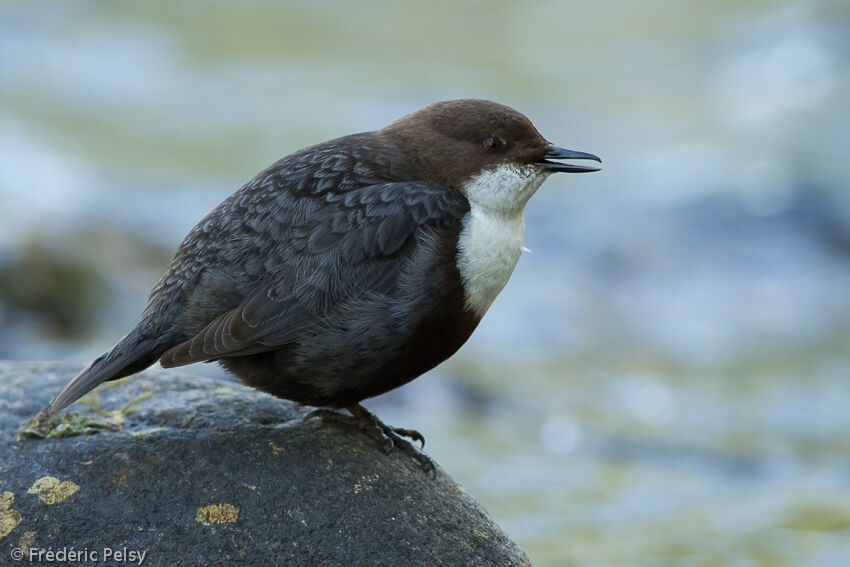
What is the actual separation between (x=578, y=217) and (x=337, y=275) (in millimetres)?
8506

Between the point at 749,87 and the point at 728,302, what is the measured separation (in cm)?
655

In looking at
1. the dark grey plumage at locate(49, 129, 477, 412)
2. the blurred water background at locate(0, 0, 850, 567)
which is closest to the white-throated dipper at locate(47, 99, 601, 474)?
the dark grey plumage at locate(49, 129, 477, 412)

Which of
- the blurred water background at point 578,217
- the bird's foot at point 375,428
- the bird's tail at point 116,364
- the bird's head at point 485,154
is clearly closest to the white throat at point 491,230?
the bird's head at point 485,154

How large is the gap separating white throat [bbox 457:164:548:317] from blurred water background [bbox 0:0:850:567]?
8.52ft

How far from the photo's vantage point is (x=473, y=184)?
362 cm

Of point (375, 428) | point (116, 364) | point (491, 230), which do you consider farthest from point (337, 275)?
point (116, 364)

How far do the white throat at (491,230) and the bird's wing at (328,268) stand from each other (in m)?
0.10

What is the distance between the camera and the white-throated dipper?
3.34 meters

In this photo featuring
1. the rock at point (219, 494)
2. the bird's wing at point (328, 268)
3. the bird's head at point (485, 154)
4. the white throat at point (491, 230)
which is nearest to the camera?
the rock at point (219, 494)

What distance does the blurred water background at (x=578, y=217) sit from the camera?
21.9 feet

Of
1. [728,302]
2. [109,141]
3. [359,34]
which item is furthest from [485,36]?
[728,302]

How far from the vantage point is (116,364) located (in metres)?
3.38

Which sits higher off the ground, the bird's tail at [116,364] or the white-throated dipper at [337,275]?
the white-throated dipper at [337,275]

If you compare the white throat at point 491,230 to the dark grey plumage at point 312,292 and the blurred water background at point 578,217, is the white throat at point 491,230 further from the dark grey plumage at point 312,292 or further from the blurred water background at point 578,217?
the blurred water background at point 578,217
